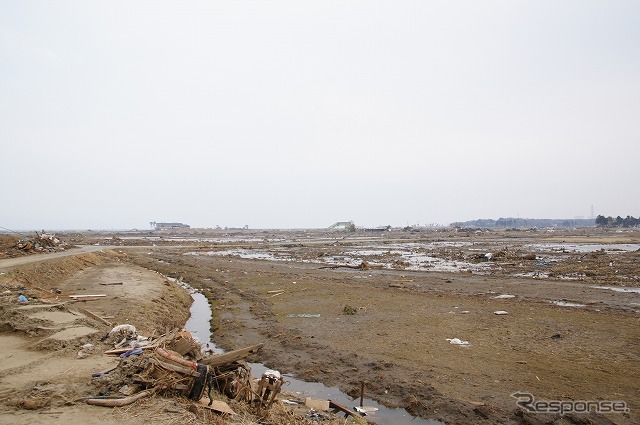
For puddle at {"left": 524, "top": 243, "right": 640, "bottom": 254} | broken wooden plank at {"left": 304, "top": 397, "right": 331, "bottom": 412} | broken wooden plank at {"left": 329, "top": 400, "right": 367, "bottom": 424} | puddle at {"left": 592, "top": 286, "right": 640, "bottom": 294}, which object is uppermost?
puddle at {"left": 524, "top": 243, "right": 640, "bottom": 254}

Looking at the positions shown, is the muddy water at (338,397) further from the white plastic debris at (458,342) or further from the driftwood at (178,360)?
the white plastic debris at (458,342)

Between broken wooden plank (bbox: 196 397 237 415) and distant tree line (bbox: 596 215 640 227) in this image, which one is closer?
broken wooden plank (bbox: 196 397 237 415)

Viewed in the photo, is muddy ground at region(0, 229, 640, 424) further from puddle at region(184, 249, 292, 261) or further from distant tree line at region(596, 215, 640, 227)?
distant tree line at region(596, 215, 640, 227)

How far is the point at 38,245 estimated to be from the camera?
33375mm

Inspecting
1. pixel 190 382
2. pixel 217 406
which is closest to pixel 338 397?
pixel 217 406

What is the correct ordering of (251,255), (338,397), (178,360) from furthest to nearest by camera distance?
(251,255) < (338,397) < (178,360)

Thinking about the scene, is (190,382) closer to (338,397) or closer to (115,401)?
(115,401)

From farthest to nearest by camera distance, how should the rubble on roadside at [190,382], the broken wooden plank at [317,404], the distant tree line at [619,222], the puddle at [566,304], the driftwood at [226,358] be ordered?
1. the distant tree line at [619,222]
2. the puddle at [566,304]
3. the broken wooden plank at [317,404]
4. the driftwood at [226,358]
5. the rubble on roadside at [190,382]

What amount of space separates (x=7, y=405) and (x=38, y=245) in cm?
3388

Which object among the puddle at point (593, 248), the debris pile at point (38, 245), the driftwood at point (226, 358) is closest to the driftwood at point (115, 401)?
the driftwood at point (226, 358)

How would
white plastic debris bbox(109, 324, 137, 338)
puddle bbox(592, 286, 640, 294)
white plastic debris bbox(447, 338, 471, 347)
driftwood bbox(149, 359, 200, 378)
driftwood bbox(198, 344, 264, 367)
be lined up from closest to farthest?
driftwood bbox(149, 359, 200, 378), driftwood bbox(198, 344, 264, 367), white plastic debris bbox(109, 324, 137, 338), white plastic debris bbox(447, 338, 471, 347), puddle bbox(592, 286, 640, 294)

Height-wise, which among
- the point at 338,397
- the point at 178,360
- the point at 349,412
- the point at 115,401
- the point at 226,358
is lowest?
the point at 338,397

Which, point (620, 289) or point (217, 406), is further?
point (620, 289)

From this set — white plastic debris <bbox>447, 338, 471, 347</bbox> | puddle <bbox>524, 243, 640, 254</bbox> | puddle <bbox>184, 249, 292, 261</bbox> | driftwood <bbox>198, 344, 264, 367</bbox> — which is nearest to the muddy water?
driftwood <bbox>198, 344, 264, 367</bbox>
